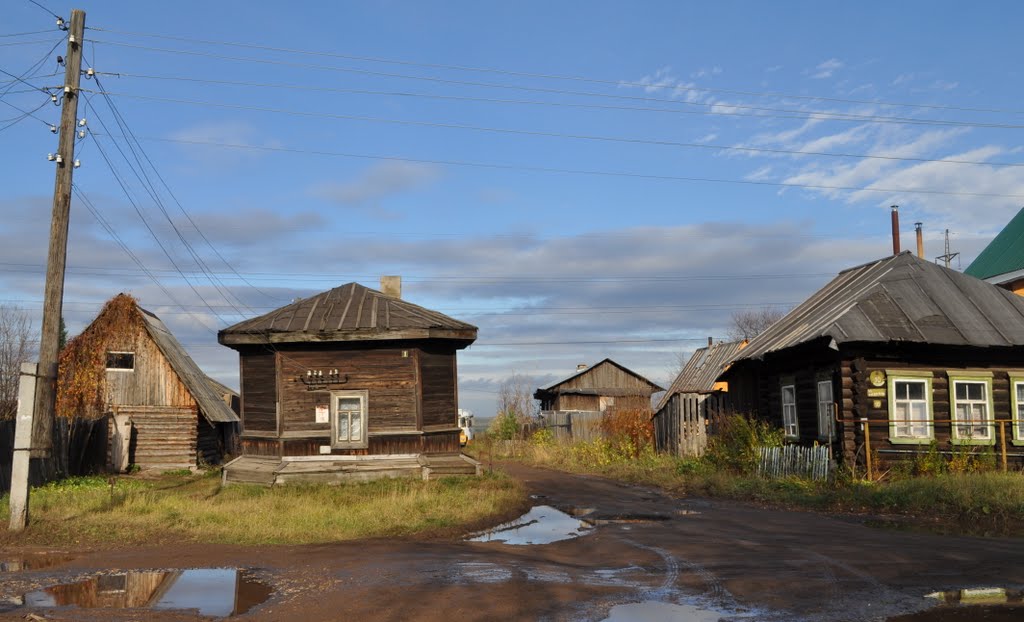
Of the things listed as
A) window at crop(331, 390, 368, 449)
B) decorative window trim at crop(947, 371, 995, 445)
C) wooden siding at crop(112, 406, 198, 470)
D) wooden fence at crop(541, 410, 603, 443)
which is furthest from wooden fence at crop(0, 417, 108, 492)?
decorative window trim at crop(947, 371, 995, 445)

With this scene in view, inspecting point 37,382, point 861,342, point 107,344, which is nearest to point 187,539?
point 37,382

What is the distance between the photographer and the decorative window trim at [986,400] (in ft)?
66.4

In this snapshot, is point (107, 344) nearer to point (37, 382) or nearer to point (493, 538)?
point (37, 382)

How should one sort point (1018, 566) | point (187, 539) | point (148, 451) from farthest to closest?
point (148, 451), point (187, 539), point (1018, 566)

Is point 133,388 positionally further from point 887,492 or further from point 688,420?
point 887,492

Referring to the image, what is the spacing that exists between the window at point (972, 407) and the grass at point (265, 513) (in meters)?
10.3

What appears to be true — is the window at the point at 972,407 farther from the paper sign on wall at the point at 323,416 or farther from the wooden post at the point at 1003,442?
the paper sign on wall at the point at 323,416

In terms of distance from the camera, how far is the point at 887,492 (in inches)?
667

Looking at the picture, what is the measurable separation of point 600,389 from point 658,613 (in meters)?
48.2

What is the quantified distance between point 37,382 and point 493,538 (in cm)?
787

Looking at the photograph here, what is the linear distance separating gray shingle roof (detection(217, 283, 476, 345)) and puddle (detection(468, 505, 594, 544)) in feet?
20.4

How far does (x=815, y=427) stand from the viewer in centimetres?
2206

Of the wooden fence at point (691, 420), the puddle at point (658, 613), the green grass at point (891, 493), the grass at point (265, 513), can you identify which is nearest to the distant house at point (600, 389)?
the wooden fence at point (691, 420)

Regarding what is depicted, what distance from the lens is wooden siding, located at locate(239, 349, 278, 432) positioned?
72.7ft
